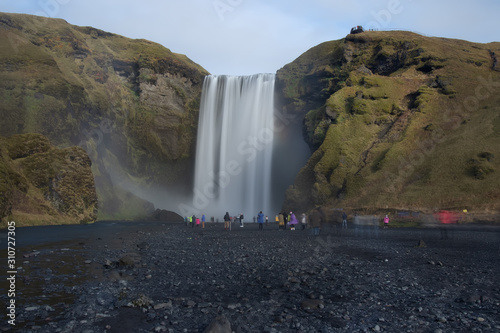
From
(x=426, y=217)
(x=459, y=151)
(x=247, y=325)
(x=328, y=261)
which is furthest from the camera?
(x=459, y=151)

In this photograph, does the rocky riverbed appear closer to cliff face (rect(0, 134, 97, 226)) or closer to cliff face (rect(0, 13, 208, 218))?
cliff face (rect(0, 134, 97, 226))

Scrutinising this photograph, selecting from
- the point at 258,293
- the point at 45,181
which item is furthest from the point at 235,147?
the point at 258,293

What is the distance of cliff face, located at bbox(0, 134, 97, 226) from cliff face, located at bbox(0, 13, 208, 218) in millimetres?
8133

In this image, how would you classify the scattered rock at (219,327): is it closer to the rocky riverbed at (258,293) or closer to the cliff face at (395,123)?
the rocky riverbed at (258,293)

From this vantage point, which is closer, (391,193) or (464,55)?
(391,193)

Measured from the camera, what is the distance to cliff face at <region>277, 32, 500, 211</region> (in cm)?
4972

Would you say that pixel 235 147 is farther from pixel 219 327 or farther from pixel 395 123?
pixel 219 327

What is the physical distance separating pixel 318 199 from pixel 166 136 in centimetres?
3954

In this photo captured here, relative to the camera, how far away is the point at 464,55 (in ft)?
263

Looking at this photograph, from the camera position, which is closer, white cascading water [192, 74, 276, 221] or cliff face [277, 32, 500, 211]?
cliff face [277, 32, 500, 211]

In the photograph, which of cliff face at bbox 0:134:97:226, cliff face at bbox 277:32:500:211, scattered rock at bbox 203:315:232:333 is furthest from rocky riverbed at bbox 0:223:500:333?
cliff face at bbox 277:32:500:211

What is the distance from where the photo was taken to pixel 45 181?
47062 mm

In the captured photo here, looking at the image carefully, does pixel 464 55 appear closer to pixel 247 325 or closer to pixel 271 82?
pixel 271 82

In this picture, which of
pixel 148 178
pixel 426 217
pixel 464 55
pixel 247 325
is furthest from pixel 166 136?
pixel 247 325
